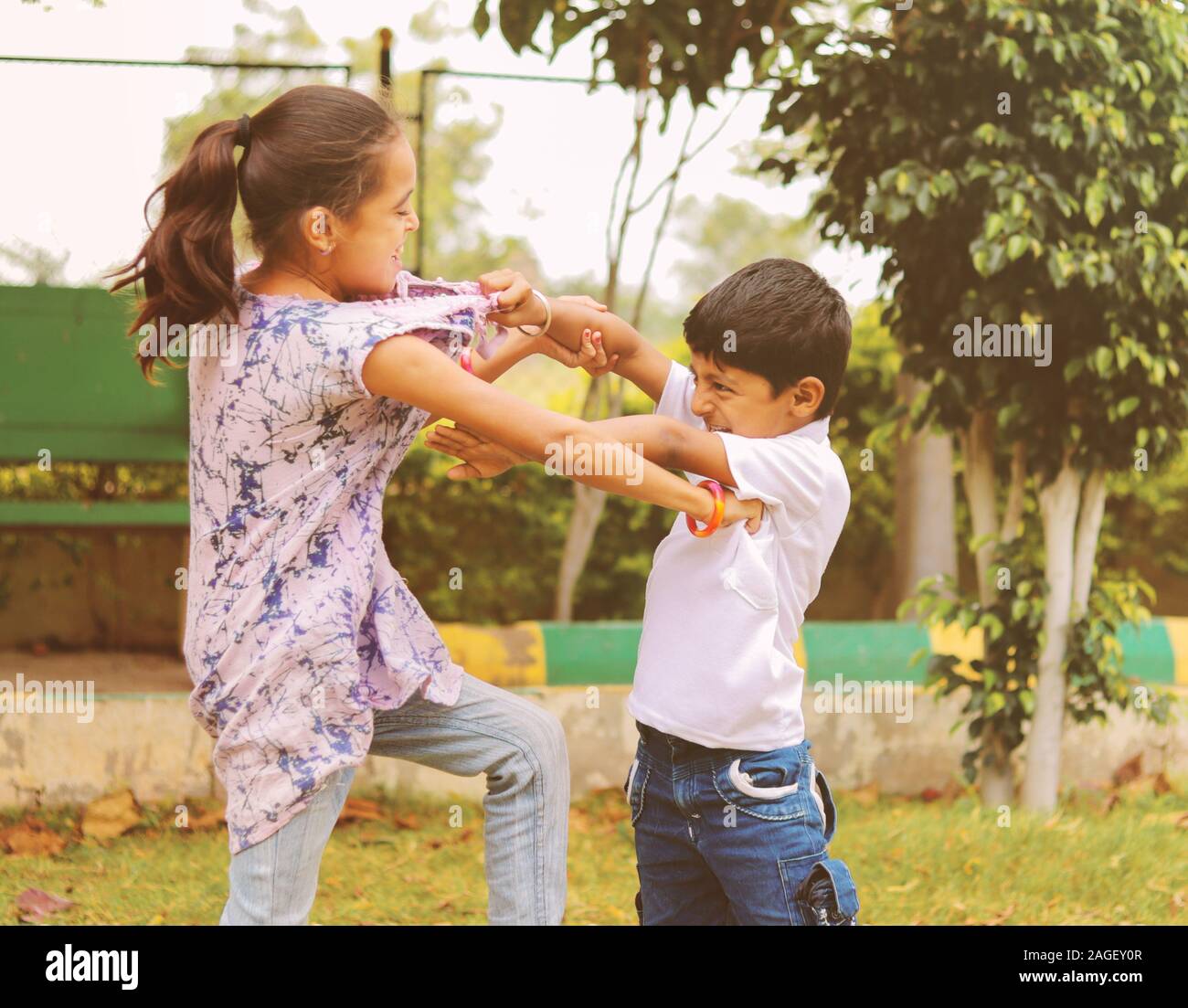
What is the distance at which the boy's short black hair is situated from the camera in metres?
1.95

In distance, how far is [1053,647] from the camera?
13.1 ft

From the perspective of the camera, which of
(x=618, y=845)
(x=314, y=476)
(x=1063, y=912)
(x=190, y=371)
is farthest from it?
(x=618, y=845)

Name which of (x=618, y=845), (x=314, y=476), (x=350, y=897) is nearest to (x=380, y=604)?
(x=314, y=476)

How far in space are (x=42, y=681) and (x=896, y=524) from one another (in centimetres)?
310

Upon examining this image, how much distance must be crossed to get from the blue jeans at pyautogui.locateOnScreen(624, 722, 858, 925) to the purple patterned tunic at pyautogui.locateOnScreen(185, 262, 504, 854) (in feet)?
1.38

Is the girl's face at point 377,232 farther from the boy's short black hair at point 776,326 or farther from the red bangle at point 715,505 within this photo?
the red bangle at point 715,505

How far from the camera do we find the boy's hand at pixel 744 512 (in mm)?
1880

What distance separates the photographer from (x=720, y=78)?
427 centimetres

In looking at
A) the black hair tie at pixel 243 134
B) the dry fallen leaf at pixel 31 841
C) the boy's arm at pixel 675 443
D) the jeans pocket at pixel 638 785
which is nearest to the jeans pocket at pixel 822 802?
the jeans pocket at pixel 638 785

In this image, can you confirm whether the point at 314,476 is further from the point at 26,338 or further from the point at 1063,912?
the point at 26,338

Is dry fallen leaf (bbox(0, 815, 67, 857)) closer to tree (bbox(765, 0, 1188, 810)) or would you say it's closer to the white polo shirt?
the white polo shirt

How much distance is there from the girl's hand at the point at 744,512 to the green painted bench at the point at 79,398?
306 cm

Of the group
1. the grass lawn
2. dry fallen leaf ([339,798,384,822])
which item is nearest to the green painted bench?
the grass lawn

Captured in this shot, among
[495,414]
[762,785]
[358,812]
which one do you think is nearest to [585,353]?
[495,414]
